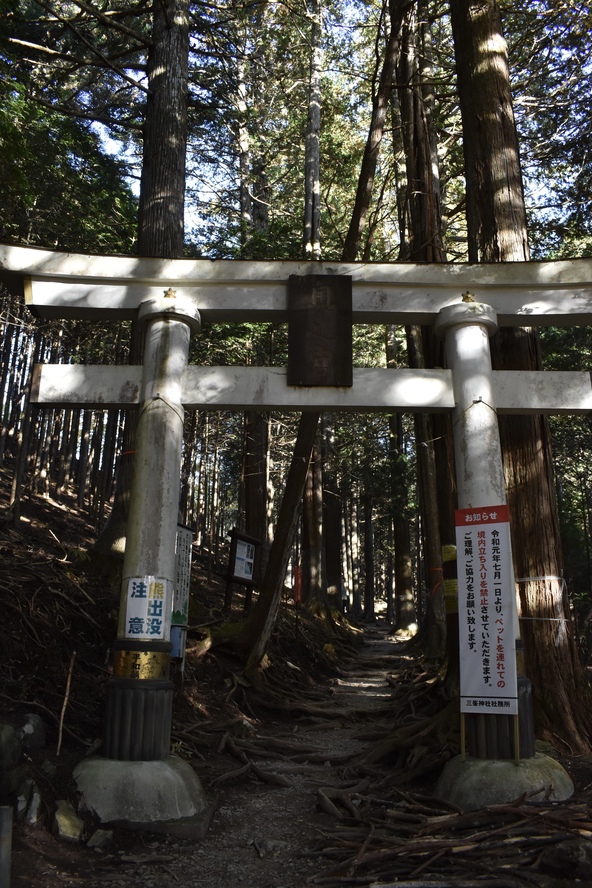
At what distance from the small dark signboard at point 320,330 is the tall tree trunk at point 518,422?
1.84 metres

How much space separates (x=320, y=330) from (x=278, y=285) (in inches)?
22.9

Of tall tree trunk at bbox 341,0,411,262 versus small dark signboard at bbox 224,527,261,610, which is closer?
tall tree trunk at bbox 341,0,411,262

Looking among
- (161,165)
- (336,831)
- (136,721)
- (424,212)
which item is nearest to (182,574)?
(136,721)

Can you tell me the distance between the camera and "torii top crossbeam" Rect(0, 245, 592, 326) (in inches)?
236

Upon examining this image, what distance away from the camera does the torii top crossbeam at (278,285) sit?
6.00 m

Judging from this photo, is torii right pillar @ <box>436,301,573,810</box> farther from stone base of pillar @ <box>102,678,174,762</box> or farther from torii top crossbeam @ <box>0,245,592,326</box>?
stone base of pillar @ <box>102,678,174,762</box>

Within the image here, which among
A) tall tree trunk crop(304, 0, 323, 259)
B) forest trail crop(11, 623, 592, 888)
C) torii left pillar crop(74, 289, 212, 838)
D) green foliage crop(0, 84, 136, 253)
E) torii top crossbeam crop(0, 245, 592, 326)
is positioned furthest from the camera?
green foliage crop(0, 84, 136, 253)

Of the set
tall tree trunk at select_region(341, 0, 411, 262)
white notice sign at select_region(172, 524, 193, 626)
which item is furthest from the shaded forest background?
white notice sign at select_region(172, 524, 193, 626)

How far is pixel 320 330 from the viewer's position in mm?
5969

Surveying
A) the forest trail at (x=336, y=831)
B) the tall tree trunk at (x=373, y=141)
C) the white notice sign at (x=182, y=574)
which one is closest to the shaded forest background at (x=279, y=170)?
the tall tree trunk at (x=373, y=141)

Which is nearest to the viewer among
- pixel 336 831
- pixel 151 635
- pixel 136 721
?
pixel 336 831

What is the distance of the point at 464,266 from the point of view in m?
6.12

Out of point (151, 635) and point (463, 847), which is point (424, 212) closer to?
point (151, 635)

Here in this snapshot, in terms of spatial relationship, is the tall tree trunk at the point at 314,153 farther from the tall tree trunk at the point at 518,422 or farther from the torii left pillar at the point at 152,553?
the torii left pillar at the point at 152,553
